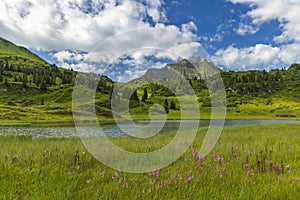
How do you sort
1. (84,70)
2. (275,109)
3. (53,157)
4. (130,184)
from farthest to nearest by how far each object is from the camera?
(275,109) → (84,70) → (53,157) → (130,184)

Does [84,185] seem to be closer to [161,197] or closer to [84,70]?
[161,197]

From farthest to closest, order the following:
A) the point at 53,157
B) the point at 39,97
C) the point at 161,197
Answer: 1. the point at 39,97
2. the point at 53,157
3. the point at 161,197

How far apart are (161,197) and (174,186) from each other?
0.57m

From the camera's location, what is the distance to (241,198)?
376 centimetres

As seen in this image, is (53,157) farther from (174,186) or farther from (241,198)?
(241,198)

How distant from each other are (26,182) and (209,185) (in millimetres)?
3406

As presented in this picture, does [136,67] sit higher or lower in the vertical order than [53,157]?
higher

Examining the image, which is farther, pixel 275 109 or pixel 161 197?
pixel 275 109

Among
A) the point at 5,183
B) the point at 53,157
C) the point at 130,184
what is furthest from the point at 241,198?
the point at 53,157

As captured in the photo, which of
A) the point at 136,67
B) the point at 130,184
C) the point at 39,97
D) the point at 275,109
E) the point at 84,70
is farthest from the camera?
the point at 275,109

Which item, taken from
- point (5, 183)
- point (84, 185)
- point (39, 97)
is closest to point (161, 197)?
point (84, 185)

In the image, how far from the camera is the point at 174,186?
4.15m

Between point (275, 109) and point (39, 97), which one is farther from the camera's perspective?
point (275, 109)

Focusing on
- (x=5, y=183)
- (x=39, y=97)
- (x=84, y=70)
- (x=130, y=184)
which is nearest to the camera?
(x=5, y=183)
